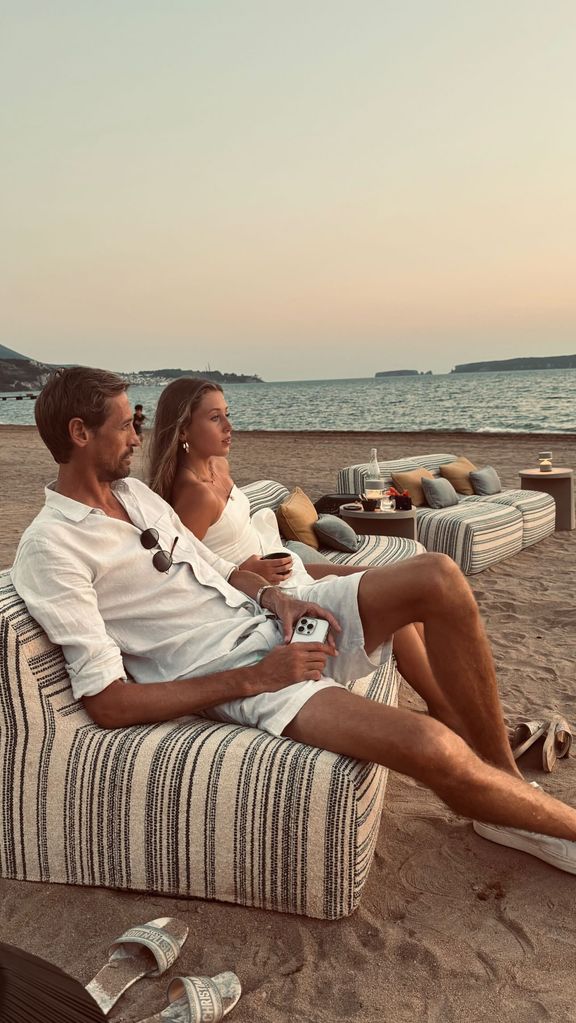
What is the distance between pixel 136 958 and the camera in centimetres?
198

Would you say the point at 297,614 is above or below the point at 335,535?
above

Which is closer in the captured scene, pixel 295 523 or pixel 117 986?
pixel 117 986

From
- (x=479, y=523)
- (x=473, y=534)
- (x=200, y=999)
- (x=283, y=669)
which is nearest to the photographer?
(x=200, y=999)

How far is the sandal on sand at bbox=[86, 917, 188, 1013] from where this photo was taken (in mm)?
1889

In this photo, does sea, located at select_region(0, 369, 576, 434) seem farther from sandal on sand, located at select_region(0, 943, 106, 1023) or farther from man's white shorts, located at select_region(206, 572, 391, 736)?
sandal on sand, located at select_region(0, 943, 106, 1023)

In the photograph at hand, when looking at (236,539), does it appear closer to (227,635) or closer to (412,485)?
(227,635)

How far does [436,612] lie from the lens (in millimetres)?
2359

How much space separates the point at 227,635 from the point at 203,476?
1.10 m

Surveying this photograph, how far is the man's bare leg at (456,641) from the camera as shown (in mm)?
2352

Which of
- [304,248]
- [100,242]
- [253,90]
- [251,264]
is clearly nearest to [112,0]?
[253,90]

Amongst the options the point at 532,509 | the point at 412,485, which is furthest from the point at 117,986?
the point at 532,509

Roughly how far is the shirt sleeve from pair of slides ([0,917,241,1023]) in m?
0.64

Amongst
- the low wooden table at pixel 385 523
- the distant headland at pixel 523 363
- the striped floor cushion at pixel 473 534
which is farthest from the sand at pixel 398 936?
the distant headland at pixel 523 363

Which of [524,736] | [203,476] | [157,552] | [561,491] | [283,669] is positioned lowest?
[524,736]
